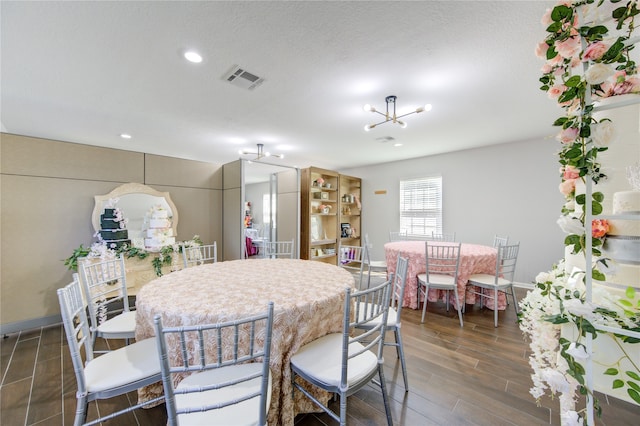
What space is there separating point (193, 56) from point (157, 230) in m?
2.41

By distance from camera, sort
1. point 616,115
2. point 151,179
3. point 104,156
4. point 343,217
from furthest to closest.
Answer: point 343,217, point 151,179, point 104,156, point 616,115

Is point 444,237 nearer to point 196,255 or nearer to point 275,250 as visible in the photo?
point 275,250

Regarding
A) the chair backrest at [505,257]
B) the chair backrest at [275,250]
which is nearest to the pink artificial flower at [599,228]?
the chair backrest at [505,257]

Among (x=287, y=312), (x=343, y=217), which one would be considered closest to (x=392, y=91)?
(x=287, y=312)

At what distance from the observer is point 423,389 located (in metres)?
1.79

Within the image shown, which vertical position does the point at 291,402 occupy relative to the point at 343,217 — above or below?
below

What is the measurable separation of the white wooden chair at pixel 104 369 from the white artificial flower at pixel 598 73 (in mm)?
2225

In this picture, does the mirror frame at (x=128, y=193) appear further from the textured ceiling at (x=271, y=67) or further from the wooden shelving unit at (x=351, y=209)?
the wooden shelving unit at (x=351, y=209)

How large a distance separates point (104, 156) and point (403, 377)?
4324mm

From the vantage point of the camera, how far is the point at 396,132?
12.4 feet

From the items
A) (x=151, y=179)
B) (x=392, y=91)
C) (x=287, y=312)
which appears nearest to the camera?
(x=287, y=312)

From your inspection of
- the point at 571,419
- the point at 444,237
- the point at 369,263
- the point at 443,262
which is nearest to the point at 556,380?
the point at 571,419

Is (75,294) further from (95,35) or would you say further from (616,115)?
(616,115)

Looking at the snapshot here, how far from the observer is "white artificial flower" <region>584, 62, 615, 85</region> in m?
0.79
